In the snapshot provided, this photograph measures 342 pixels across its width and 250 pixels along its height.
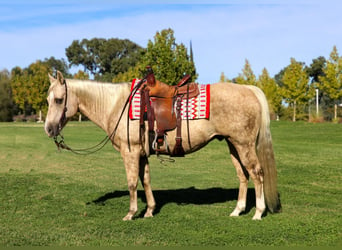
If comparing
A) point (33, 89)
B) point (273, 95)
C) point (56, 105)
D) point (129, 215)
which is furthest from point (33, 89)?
point (129, 215)

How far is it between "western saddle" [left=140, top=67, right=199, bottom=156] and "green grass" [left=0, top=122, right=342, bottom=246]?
1178mm

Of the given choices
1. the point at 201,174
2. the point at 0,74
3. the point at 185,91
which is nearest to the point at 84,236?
the point at 185,91

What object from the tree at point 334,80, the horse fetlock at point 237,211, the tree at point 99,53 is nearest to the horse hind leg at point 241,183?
the horse fetlock at point 237,211

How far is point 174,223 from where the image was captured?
6402mm

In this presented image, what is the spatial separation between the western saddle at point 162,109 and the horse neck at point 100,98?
0.47m

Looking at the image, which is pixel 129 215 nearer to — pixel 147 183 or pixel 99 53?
pixel 147 183

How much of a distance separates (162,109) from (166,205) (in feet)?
6.64

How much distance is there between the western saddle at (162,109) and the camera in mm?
6582

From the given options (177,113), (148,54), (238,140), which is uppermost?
(148,54)

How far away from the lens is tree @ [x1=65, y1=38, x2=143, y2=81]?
82312mm

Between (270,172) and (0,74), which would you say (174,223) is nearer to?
(270,172)

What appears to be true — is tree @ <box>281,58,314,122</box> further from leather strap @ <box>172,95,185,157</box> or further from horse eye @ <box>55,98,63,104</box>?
horse eye @ <box>55,98,63,104</box>

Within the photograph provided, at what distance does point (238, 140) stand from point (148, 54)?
2601 cm

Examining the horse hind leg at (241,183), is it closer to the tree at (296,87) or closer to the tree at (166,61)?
the tree at (166,61)
